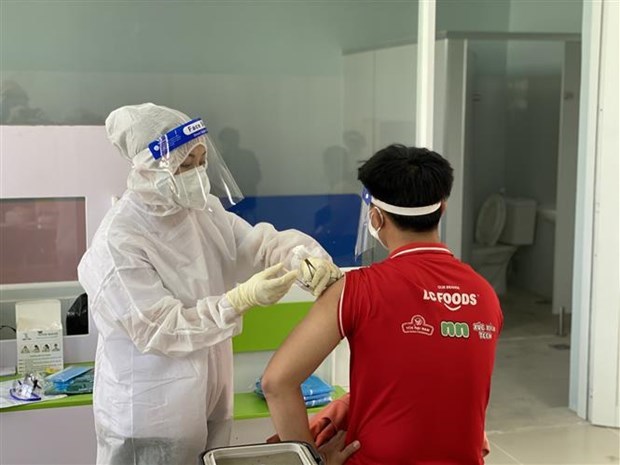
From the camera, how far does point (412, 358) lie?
5.15 feet

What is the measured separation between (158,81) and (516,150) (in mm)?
3940

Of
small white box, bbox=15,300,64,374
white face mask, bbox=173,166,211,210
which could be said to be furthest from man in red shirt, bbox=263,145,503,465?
small white box, bbox=15,300,64,374

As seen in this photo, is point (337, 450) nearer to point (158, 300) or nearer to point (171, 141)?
point (158, 300)

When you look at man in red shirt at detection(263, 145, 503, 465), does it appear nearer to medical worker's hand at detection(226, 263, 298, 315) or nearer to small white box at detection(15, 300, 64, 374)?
medical worker's hand at detection(226, 263, 298, 315)

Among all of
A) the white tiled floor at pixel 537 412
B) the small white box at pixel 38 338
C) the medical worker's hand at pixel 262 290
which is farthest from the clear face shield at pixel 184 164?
the white tiled floor at pixel 537 412

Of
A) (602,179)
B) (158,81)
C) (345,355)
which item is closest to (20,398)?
(345,355)

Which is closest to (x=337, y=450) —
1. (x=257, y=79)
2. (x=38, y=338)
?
(x=38, y=338)

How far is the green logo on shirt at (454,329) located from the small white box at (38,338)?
181cm

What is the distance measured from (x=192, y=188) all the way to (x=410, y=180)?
24.6 inches

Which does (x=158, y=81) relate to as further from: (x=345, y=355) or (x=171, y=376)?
(x=171, y=376)

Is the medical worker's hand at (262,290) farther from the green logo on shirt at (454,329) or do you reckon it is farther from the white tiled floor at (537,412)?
the white tiled floor at (537,412)

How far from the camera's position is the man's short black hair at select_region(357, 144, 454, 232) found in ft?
5.41

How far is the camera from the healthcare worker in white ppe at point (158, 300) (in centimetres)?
190

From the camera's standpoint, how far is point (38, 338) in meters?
2.92
